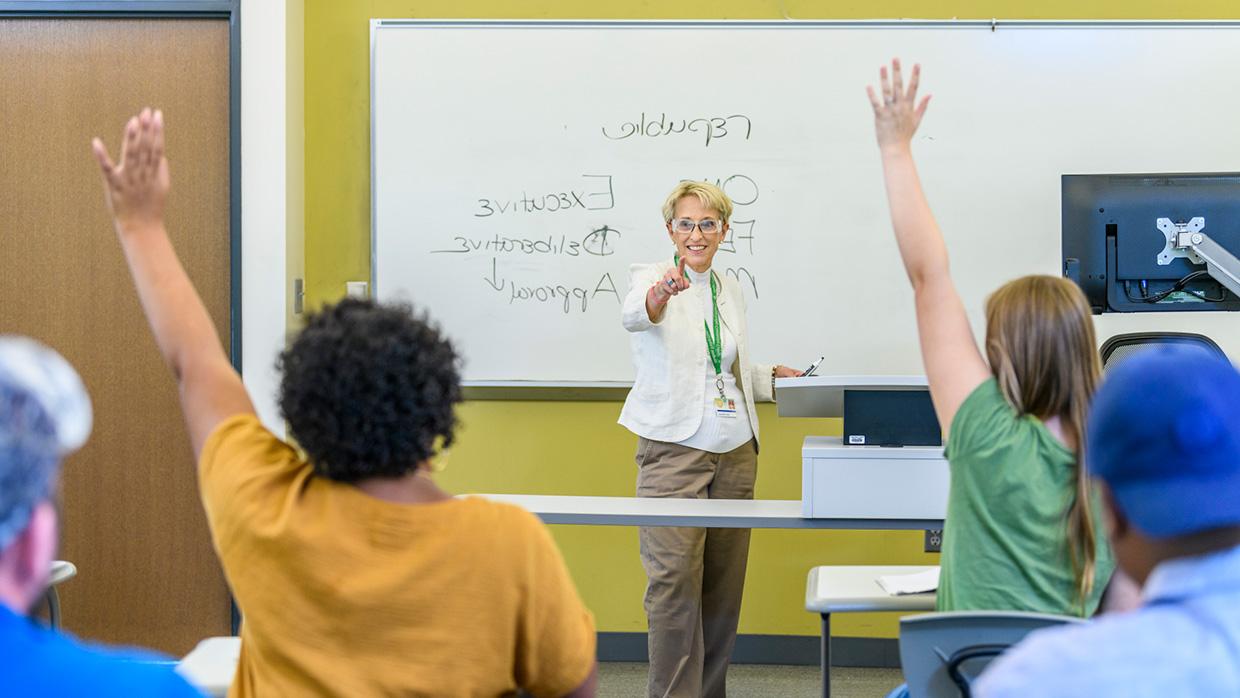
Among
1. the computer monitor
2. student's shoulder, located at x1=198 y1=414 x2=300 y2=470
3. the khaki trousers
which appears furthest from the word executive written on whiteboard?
student's shoulder, located at x1=198 y1=414 x2=300 y2=470

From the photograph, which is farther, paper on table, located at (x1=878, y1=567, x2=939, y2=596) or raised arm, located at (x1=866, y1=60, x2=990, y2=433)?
paper on table, located at (x1=878, y1=567, x2=939, y2=596)

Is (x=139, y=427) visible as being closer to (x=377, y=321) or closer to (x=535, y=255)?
(x=535, y=255)

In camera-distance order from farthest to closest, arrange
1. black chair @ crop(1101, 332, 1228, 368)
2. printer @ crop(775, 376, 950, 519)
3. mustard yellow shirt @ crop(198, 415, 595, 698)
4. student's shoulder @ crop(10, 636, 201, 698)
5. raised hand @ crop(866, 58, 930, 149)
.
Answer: black chair @ crop(1101, 332, 1228, 368) → printer @ crop(775, 376, 950, 519) → raised hand @ crop(866, 58, 930, 149) → mustard yellow shirt @ crop(198, 415, 595, 698) → student's shoulder @ crop(10, 636, 201, 698)

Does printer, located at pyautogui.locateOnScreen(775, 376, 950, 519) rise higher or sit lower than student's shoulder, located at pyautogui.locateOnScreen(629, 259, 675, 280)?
lower

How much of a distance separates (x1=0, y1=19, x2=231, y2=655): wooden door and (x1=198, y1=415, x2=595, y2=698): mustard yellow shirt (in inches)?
120

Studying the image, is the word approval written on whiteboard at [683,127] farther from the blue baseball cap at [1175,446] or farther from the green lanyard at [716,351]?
the blue baseball cap at [1175,446]

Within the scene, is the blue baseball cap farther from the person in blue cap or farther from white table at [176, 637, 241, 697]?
white table at [176, 637, 241, 697]

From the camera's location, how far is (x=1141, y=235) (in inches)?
118

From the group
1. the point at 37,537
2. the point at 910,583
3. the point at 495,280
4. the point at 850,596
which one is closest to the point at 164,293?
the point at 37,537

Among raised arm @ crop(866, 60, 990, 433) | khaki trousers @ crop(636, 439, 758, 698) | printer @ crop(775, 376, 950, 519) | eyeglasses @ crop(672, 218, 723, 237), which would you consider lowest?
khaki trousers @ crop(636, 439, 758, 698)

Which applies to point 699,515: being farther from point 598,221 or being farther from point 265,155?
point 265,155

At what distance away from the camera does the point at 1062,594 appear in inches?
69.3

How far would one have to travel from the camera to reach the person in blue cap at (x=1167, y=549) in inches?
32.8

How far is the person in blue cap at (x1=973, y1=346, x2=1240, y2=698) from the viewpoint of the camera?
0.83 metres
